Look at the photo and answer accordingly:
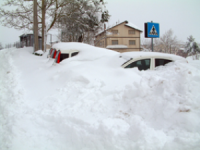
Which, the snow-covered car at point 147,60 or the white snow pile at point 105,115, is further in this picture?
the snow-covered car at point 147,60

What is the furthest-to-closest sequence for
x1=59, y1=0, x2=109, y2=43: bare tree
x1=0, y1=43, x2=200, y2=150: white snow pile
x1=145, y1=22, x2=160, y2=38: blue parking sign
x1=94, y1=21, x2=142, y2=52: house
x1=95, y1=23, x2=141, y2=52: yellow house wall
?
x1=95, y1=23, x2=141, y2=52: yellow house wall
x1=94, y1=21, x2=142, y2=52: house
x1=59, y1=0, x2=109, y2=43: bare tree
x1=145, y1=22, x2=160, y2=38: blue parking sign
x1=0, y1=43, x2=200, y2=150: white snow pile

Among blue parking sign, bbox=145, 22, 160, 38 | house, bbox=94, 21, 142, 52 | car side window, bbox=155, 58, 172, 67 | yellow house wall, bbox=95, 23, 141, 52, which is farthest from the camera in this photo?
yellow house wall, bbox=95, 23, 141, 52

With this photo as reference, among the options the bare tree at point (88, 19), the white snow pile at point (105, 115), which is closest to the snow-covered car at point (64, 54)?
the white snow pile at point (105, 115)

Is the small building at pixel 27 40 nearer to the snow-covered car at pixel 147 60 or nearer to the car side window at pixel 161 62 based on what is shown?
the snow-covered car at pixel 147 60

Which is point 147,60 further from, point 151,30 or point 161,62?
point 151,30

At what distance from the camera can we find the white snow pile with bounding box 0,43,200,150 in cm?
286

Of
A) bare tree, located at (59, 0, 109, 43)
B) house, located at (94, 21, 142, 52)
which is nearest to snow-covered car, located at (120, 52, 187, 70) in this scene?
bare tree, located at (59, 0, 109, 43)

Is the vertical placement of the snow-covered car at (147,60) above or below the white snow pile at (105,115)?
above

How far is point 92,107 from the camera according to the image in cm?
414

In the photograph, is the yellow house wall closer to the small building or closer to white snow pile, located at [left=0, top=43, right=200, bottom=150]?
the small building

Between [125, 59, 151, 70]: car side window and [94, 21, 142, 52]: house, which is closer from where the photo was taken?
[125, 59, 151, 70]: car side window

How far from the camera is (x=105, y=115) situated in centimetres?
381

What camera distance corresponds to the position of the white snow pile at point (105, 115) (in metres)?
2.86

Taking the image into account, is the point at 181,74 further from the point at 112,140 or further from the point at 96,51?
the point at 96,51
